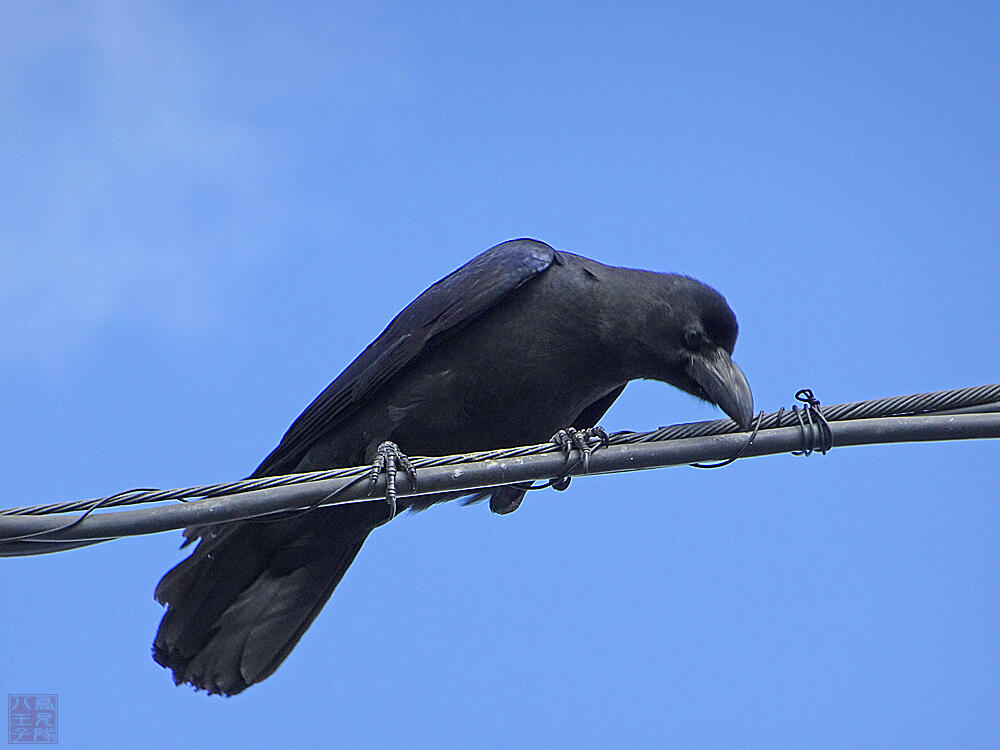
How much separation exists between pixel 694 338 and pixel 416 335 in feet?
4.05

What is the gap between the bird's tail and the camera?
5145mm

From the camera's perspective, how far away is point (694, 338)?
4949 mm

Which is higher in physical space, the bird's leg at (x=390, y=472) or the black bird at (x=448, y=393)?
the black bird at (x=448, y=393)

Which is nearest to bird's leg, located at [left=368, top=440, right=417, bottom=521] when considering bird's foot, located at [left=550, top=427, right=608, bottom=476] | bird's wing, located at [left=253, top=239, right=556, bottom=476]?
bird's foot, located at [left=550, top=427, right=608, bottom=476]

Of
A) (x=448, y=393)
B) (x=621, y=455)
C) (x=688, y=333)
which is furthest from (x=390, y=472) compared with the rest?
(x=688, y=333)

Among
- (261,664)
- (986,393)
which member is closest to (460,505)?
(261,664)

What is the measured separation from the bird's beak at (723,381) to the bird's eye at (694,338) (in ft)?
0.13

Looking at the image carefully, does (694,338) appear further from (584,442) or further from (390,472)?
(390,472)

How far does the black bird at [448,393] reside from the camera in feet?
16.5

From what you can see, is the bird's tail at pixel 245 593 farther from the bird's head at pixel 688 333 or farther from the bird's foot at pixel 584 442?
the bird's foot at pixel 584 442

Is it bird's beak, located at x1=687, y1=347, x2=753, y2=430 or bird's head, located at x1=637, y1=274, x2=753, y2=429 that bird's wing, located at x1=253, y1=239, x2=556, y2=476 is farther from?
bird's beak, located at x1=687, y1=347, x2=753, y2=430

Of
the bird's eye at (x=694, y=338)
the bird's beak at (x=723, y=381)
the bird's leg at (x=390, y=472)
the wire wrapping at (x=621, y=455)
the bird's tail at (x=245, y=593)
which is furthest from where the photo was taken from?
the bird's tail at (x=245, y=593)

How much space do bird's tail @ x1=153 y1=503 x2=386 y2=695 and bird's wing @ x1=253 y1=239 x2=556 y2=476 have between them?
33 centimetres

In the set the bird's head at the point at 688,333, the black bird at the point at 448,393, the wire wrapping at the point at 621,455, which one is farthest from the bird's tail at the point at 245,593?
the wire wrapping at the point at 621,455
